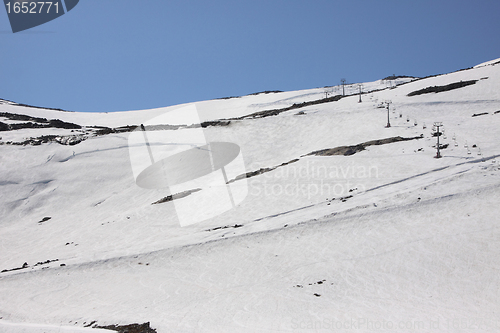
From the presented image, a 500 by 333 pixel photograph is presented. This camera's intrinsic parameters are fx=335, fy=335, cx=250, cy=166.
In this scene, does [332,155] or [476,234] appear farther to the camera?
[332,155]

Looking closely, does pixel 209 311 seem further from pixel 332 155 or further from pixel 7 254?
pixel 332 155

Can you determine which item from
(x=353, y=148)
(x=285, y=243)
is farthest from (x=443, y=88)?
(x=285, y=243)

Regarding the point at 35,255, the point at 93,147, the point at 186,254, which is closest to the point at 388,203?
the point at 186,254

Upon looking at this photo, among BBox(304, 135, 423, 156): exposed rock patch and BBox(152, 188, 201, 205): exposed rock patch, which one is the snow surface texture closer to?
BBox(152, 188, 201, 205): exposed rock patch

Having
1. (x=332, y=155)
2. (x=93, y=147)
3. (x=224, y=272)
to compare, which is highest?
(x=93, y=147)

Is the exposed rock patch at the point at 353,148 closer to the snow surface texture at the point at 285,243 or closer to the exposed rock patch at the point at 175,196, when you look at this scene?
the snow surface texture at the point at 285,243

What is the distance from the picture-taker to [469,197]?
683 inches

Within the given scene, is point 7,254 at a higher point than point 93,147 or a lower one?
lower

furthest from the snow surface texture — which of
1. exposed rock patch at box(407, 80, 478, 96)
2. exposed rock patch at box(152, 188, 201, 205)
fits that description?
exposed rock patch at box(407, 80, 478, 96)

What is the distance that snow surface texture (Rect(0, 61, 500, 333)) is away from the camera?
438 inches

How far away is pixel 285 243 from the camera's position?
16.8 meters

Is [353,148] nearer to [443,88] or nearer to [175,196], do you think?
[175,196]

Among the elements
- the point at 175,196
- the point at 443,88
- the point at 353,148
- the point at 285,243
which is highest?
the point at 443,88

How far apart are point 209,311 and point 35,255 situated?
14821 mm
